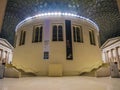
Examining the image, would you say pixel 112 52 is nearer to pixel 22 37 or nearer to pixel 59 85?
pixel 22 37

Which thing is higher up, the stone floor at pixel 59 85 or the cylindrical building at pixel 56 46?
the cylindrical building at pixel 56 46

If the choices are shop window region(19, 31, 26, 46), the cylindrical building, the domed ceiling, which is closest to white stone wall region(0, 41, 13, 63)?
the domed ceiling

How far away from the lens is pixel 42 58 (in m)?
11.2

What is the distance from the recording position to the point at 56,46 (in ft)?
37.6

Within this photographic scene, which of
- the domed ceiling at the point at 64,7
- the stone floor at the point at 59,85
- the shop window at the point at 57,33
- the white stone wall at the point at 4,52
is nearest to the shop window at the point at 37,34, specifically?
the shop window at the point at 57,33

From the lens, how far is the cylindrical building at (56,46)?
36.7 feet

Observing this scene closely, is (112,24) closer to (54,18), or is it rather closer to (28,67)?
(54,18)

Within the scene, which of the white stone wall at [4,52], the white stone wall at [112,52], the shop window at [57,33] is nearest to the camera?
the shop window at [57,33]

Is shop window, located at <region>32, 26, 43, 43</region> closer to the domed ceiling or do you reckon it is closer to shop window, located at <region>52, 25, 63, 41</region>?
shop window, located at <region>52, 25, 63, 41</region>

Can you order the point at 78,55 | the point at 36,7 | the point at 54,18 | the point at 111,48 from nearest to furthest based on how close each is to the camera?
the point at 78,55 < the point at 54,18 < the point at 36,7 < the point at 111,48

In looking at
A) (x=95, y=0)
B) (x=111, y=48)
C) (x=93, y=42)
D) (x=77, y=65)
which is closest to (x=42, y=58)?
(x=77, y=65)

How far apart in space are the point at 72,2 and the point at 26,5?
4.96m

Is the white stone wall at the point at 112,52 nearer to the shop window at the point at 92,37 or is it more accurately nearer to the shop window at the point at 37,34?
the shop window at the point at 92,37

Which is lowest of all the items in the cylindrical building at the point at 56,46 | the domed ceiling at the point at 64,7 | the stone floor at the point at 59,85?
the stone floor at the point at 59,85
